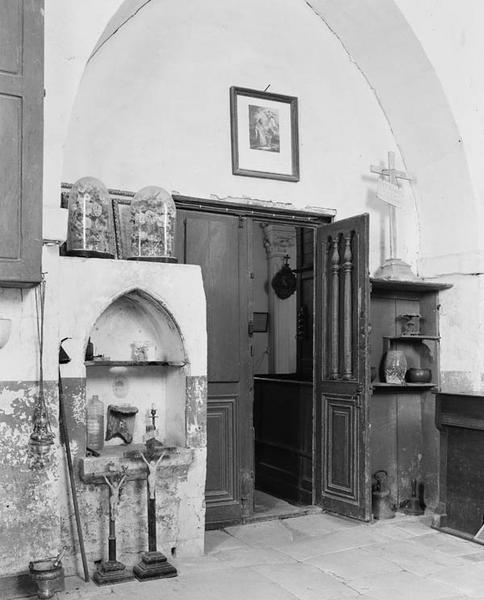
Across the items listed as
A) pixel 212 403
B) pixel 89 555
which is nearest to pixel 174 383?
pixel 212 403

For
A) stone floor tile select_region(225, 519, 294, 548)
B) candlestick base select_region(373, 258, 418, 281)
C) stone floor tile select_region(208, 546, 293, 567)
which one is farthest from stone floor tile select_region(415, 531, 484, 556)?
candlestick base select_region(373, 258, 418, 281)

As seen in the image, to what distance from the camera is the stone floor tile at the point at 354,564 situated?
4160mm

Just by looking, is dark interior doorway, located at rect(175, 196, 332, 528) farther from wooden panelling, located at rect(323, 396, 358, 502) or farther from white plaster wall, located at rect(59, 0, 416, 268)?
wooden panelling, located at rect(323, 396, 358, 502)

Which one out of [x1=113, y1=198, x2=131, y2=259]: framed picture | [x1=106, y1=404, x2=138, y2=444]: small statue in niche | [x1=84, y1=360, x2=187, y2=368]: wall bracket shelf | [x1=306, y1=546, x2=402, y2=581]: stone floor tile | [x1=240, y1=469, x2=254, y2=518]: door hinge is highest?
[x1=113, y1=198, x2=131, y2=259]: framed picture

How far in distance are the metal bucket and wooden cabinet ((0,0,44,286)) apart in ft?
4.67

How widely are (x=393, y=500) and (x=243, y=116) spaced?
3.14 metres

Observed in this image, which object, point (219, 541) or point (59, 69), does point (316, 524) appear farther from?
point (59, 69)

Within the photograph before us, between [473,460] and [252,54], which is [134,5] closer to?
[252,54]

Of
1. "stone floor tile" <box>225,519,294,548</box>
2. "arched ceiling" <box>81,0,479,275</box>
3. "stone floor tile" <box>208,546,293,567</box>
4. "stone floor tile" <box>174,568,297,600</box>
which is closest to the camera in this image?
"stone floor tile" <box>174,568,297,600</box>

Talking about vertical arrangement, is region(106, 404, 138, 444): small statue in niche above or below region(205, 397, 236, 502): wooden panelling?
above

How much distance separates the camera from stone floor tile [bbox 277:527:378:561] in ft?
14.9

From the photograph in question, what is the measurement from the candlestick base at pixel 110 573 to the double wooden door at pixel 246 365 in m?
1.13

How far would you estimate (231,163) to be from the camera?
17.1ft

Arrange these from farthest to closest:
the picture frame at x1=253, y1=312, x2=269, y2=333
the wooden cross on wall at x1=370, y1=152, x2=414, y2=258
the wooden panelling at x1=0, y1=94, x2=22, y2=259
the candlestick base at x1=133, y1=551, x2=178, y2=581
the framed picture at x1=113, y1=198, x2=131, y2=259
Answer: the picture frame at x1=253, y1=312, x2=269, y2=333 < the wooden cross on wall at x1=370, y1=152, x2=414, y2=258 < the framed picture at x1=113, y1=198, x2=131, y2=259 < the candlestick base at x1=133, y1=551, x2=178, y2=581 < the wooden panelling at x1=0, y1=94, x2=22, y2=259
